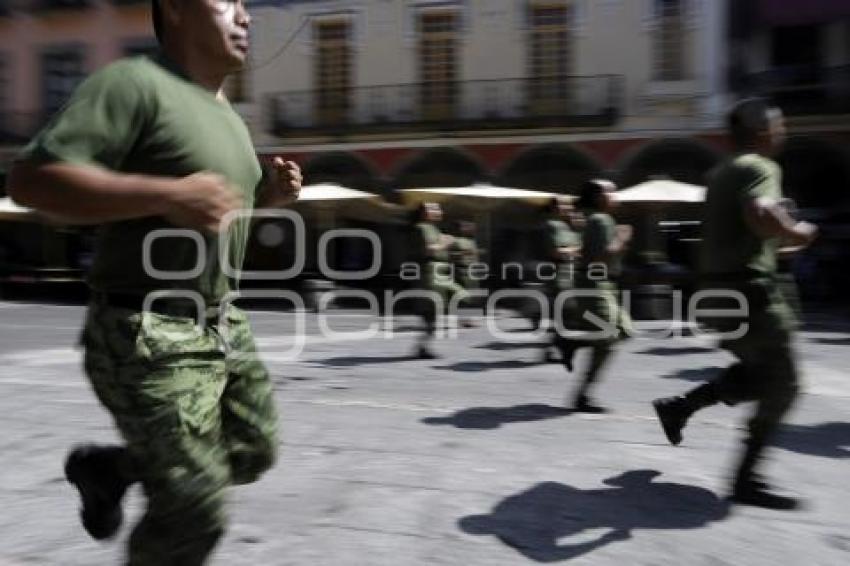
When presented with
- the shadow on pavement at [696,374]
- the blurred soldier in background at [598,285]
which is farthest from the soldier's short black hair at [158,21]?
the shadow on pavement at [696,374]

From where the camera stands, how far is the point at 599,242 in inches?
240

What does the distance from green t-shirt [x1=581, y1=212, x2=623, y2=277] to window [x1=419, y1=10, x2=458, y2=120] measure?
14.8 meters

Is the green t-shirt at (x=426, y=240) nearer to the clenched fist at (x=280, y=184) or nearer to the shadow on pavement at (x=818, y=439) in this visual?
the shadow on pavement at (x=818, y=439)

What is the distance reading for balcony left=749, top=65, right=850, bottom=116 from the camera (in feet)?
57.4

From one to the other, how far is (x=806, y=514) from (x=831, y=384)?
4.03 m

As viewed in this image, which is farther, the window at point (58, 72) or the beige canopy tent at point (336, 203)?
the window at point (58, 72)

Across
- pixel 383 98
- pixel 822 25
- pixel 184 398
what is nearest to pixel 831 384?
pixel 184 398

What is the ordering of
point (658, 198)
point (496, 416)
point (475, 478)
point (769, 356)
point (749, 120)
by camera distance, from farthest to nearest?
point (658, 198)
point (496, 416)
point (475, 478)
point (749, 120)
point (769, 356)

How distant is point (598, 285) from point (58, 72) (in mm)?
22577

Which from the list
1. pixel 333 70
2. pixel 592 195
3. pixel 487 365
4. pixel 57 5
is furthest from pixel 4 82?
pixel 592 195

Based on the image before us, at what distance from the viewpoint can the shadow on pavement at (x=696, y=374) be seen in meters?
7.64

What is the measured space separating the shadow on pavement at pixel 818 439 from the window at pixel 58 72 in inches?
918

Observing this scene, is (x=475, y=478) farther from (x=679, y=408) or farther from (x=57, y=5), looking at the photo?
(x=57, y=5)

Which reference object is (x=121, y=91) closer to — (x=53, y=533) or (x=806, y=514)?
(x=53, y=533)
